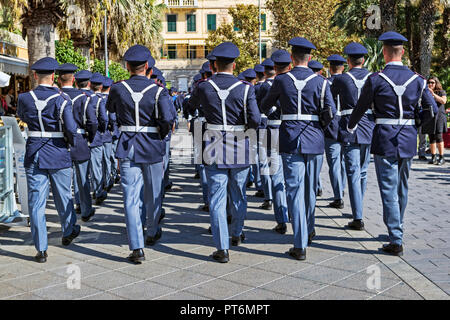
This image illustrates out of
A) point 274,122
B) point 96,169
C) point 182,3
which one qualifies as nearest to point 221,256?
point 274,122

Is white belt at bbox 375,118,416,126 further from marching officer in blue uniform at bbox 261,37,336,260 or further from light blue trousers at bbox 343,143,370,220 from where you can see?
light blue trousers at bbox 343,143,370,220

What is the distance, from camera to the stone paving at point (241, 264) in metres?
4.71

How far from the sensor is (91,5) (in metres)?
13.4

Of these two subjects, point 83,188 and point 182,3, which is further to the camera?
point 182,3

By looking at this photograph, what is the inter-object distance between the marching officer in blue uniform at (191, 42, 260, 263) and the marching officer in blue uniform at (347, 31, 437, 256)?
1.17m

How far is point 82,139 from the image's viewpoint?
7.62m

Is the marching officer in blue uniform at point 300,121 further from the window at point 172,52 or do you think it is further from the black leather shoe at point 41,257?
the window at point 172,52

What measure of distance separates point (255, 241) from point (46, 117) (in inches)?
101

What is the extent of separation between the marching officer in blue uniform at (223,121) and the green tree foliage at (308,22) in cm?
2901

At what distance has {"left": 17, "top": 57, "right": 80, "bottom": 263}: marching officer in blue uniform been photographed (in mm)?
5902

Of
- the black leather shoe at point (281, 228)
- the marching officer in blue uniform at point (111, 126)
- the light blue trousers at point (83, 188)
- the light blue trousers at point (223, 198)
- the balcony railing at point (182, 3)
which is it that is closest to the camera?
the light blue trousers at point (223, 198)

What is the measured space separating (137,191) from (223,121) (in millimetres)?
1100

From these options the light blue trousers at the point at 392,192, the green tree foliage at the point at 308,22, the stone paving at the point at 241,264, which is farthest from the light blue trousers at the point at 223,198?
the green tree foliage at the point at 308,22

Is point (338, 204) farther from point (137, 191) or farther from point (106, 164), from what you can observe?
point (106, 164)
